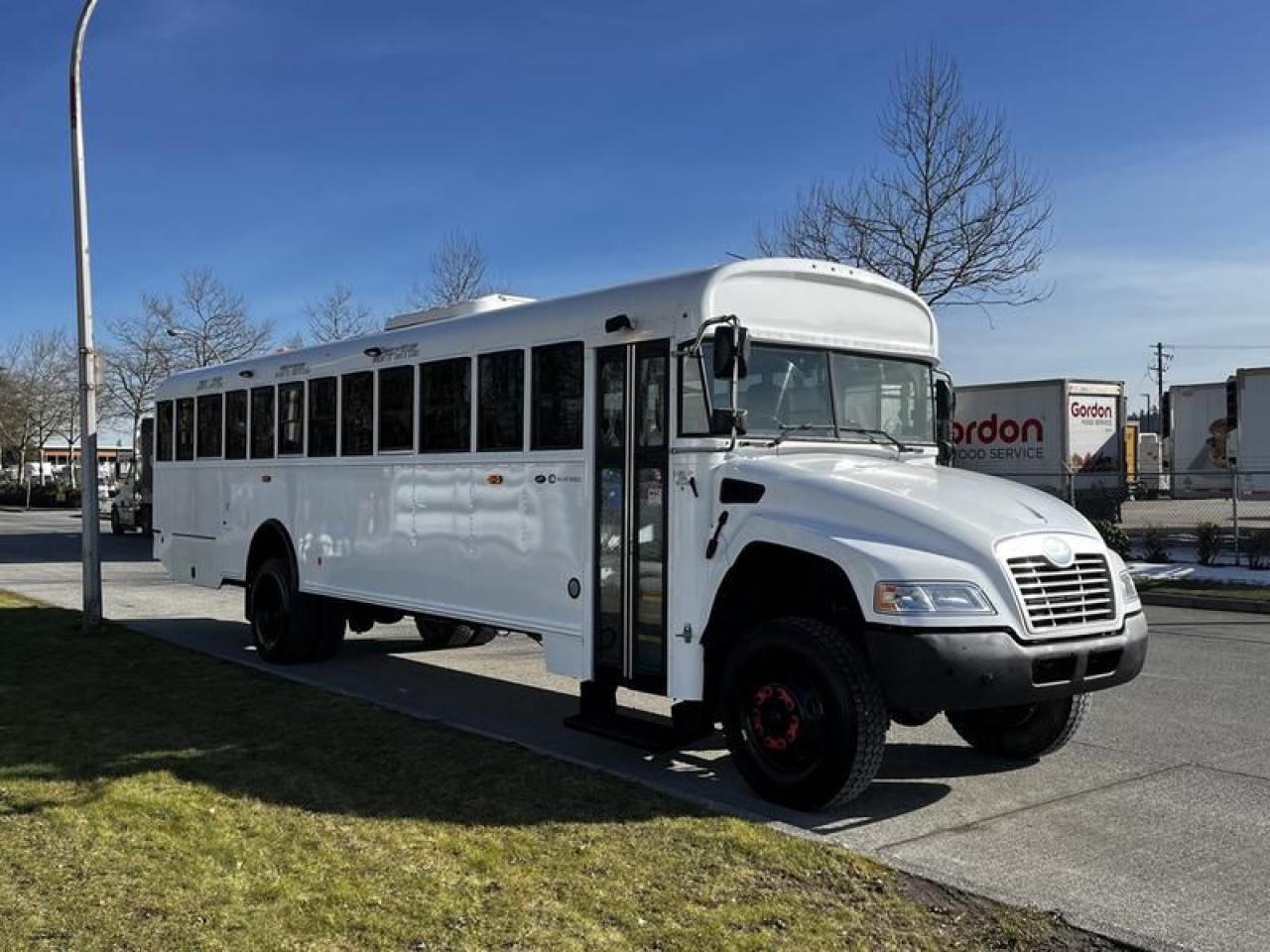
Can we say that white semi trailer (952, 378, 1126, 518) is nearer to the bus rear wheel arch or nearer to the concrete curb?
the concrete curb

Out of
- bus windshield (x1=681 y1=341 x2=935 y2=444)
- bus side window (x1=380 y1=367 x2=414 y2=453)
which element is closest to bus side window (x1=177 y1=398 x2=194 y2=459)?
bus side window (x1=380 y1=367 x2=414 y2=453)

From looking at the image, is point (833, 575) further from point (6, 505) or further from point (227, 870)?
point (6, 505)

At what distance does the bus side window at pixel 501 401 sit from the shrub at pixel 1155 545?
15643mm

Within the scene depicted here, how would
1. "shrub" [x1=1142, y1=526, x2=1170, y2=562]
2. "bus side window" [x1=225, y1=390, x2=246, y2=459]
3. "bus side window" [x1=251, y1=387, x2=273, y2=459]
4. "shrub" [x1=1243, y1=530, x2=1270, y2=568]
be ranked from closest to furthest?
1. "bus side window" [x1=251, y1=387, x2=273, y2=459]
2. "bus side window" [x1=225, y1=390, x2=246, y2=459]
3. "shrub" [x1=1243, y1=530, x2=1270, y2=568]
4. "shrub" [x1=1142, y1=526, x2=1170, y2=562]

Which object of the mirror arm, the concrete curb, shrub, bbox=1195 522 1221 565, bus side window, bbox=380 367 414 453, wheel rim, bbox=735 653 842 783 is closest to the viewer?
wheel rim, bbox=735 653 842 783

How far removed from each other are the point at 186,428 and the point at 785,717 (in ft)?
29.2

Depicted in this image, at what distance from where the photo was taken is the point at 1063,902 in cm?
450

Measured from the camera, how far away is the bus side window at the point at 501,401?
24.8ft

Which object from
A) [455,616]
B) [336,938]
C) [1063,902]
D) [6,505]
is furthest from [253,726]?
[6,505]

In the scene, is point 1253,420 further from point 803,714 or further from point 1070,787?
point 803,714

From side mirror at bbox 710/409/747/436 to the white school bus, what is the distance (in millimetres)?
12

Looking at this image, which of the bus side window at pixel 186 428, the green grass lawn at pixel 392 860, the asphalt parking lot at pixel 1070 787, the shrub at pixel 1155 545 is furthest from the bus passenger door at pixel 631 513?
the shrub at pixel 1155 545

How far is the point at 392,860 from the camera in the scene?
480cm

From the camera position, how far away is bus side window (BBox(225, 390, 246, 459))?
36.9ft
